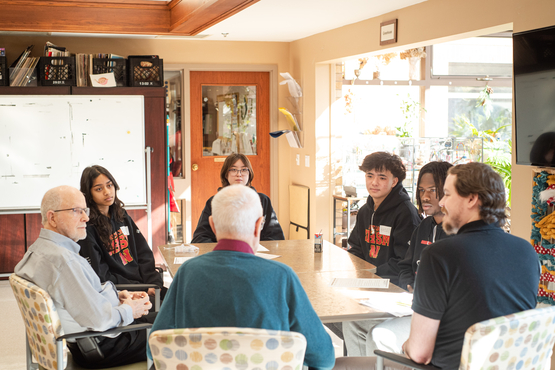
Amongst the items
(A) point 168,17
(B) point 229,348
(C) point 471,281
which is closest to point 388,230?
(C) point 471,281

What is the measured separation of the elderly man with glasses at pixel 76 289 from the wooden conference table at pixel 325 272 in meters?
0.52

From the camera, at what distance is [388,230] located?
335 cm

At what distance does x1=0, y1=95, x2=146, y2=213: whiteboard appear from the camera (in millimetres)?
5328

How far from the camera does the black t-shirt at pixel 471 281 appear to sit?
70.5 inches

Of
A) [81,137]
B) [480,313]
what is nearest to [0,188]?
[81,137]

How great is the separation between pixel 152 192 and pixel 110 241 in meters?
2.45

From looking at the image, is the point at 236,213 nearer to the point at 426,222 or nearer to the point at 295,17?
the point at 426,222

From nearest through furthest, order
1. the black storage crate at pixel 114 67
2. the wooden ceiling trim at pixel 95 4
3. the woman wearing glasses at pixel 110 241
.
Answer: the woman wearing glasses at pixel 110 241 < the wooden ceiling trim at pixel 95 4 < the black storage crate at pixel 114 67

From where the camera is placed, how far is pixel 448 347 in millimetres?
1879

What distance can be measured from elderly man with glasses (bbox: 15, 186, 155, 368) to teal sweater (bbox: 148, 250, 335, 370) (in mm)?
641

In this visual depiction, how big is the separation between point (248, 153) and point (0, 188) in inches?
106

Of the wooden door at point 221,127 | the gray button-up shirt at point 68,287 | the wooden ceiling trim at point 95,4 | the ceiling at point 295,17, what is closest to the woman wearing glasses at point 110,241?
the gray button-up shirt at point 68,287

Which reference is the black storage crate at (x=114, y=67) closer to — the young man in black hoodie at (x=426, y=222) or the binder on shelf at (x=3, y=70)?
the binder on shelf at (x=3, y=70)

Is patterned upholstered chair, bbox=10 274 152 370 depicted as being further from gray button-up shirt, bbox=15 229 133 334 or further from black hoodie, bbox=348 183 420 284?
black hoodie, bbox=348 183 420 284
